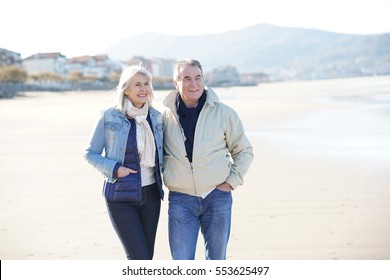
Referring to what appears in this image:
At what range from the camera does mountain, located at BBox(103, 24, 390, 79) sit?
60.4 meters

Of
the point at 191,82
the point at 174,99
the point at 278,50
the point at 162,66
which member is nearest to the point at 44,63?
the point at 162,66

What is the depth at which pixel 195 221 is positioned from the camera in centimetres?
308

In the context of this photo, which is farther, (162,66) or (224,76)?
(224,76)

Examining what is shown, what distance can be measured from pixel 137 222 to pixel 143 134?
0.52 metres

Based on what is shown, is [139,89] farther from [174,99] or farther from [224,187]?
[224,187]

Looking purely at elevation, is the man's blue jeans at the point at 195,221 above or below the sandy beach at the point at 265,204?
above

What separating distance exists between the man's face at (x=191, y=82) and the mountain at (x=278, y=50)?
35.9 metres

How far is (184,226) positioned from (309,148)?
7044mm

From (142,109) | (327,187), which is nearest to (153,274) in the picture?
(142,109)

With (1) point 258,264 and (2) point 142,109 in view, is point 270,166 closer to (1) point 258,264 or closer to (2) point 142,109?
(1) point 258,264

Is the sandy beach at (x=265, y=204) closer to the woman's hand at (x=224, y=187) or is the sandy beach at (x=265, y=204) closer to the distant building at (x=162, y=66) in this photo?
the woman's hand at (x=224, y=187)

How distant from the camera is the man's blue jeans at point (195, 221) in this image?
304cm

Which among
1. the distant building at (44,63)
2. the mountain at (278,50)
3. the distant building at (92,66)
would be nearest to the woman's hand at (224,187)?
the mountain at (278,50)

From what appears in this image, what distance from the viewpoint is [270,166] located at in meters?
8.04
